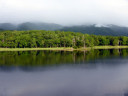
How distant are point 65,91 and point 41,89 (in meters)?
2.73

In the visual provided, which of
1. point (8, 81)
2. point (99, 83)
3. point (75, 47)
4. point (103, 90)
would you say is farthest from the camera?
point (75, 47)

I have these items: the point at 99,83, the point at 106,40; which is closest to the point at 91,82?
the point at 99,83

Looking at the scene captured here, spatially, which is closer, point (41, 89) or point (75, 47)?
point (41, 89)

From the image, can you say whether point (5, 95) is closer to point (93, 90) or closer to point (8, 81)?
point (8, 81)

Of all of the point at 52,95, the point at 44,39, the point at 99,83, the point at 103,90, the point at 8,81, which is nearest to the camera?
the point at 52,95

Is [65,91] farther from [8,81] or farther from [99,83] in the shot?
[8,81]

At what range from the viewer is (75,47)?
83.9 m

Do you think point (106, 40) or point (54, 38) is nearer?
point (54, 38)

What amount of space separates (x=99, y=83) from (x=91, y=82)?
0.99m

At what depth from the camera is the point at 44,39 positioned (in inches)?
3937

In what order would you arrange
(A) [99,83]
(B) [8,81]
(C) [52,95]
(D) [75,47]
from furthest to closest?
(D) [75,47], (B) [8,81], (A) [99,83], (C) [52,95]

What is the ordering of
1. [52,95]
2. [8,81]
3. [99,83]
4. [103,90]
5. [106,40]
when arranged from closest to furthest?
[52,95] → [103,90] → [99,83] → [8,81] → [106,40]

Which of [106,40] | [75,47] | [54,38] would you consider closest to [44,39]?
[54,38]

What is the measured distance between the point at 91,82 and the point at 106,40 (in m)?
99.6
